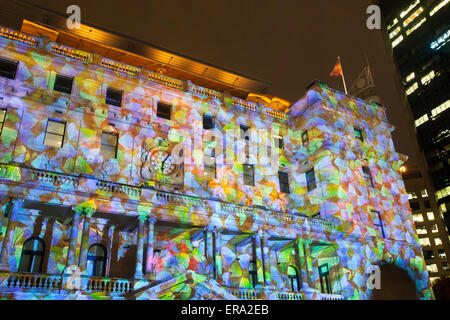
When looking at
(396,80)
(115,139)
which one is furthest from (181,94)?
(396,80)

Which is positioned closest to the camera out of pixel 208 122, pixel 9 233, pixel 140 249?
pixel 9 233

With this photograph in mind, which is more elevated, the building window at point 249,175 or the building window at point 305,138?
the building window at point 305,138

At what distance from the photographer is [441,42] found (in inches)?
2749

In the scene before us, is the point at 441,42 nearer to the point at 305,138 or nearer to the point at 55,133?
the point at 305,138

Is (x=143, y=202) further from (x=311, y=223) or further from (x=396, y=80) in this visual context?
(x=396, y=80)

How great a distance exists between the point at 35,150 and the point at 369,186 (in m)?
24.2

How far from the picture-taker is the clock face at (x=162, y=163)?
25573 millimetres

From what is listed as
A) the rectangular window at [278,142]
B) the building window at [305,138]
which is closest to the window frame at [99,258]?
the rectangular window at [278,142]

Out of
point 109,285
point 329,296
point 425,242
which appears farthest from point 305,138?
point 425,242

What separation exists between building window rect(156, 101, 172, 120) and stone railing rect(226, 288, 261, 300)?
1258cm

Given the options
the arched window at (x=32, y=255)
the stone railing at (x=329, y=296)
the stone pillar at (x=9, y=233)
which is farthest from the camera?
the stone railing at (x=329, y=296)

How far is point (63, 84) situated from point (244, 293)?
16646 mm

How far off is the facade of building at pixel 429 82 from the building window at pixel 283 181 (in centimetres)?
4759

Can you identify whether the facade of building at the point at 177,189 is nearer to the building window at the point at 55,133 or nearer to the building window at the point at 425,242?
the building window at the point at 55,133
